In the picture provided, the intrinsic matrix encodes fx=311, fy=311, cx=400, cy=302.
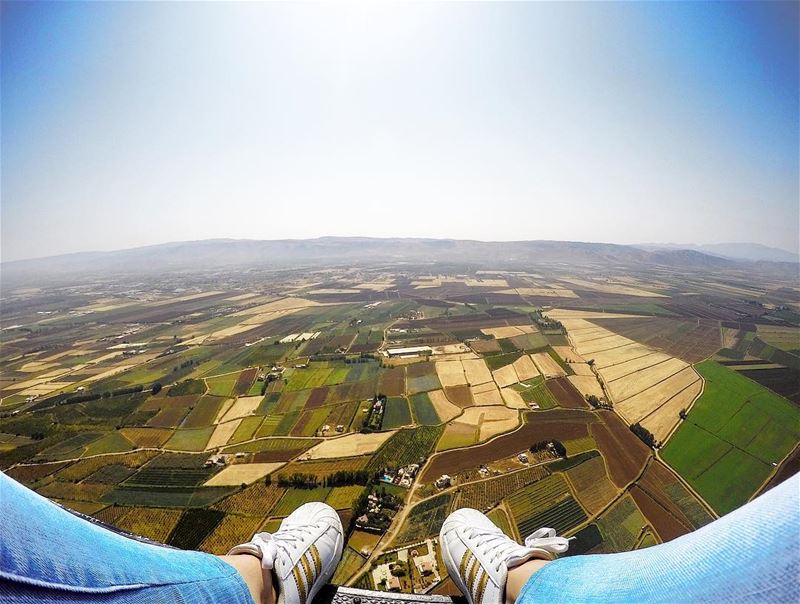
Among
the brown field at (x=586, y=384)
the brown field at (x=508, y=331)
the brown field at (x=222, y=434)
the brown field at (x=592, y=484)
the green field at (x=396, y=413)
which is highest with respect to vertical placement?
the brown field at (x=508, y=331)

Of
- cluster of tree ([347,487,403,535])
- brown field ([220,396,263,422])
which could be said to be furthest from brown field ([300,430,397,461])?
brown field ([220,396,263,422])

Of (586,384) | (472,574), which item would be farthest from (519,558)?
(586,384)

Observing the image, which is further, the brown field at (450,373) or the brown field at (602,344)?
the brown field at (602,344)

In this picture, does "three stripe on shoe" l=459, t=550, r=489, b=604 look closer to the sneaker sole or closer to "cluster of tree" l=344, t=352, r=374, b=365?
the sneaker sole

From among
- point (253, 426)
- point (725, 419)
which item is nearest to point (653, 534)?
point (725, 419)

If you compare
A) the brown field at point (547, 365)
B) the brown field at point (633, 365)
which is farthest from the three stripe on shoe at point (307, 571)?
the brown field at point (633, 365)

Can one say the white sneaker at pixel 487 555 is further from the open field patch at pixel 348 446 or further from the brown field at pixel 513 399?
the brown field at pixel 513 399
